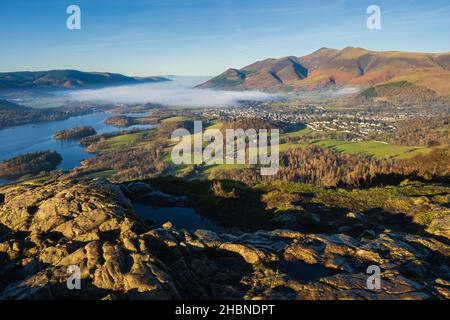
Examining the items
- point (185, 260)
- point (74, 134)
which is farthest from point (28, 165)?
point (185, 260)

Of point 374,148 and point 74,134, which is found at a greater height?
point 74,134

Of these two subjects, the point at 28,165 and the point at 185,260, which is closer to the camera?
the point at 185,260

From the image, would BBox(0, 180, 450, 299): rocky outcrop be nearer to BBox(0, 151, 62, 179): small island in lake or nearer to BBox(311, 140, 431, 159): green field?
BBox(0, 151, 62, 179): small island in lake

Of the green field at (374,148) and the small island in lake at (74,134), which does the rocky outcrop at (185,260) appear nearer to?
the green field at (374,148)

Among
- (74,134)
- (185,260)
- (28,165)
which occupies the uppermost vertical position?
(185,260)

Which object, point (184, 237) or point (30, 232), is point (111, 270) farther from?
point (30, 232)

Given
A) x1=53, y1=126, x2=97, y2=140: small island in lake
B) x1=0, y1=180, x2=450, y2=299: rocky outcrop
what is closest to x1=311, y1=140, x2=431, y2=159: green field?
x1=0, y1=180, x2=450, y2=299: rocky outcrop

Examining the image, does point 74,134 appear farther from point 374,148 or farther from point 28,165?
point 374,148
